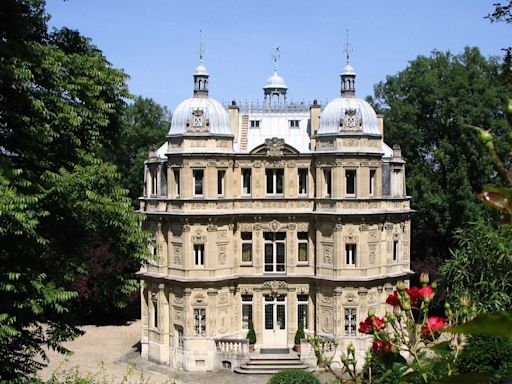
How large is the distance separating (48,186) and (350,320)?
18157 millimetres

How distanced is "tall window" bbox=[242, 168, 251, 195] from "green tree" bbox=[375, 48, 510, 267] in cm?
988

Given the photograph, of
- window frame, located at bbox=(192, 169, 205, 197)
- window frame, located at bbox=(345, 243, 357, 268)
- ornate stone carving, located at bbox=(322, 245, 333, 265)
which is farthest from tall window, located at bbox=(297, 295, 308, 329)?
window frame, located at bbox=(192, 169, 205, 197)

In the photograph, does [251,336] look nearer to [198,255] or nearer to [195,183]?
[198,255]

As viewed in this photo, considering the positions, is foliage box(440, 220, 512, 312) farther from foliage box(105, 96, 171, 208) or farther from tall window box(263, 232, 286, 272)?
foliage box(105, 96, 171, 208)

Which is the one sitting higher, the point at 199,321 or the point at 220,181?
the point at 220,181

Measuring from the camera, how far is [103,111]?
12.7 meters

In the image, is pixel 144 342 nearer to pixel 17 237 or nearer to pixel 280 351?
pixel 280 351

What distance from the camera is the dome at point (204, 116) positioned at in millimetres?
27422

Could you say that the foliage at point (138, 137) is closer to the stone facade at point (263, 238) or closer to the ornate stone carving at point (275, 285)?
the stone facade at point (263, 238)

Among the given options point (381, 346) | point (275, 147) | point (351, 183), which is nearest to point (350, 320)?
point (351, 183)

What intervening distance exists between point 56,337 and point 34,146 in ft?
10.8

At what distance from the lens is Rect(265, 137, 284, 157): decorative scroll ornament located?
27.8 metres

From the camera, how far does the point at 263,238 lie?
92.6 feet

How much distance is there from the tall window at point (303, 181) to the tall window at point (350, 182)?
1.83 m
